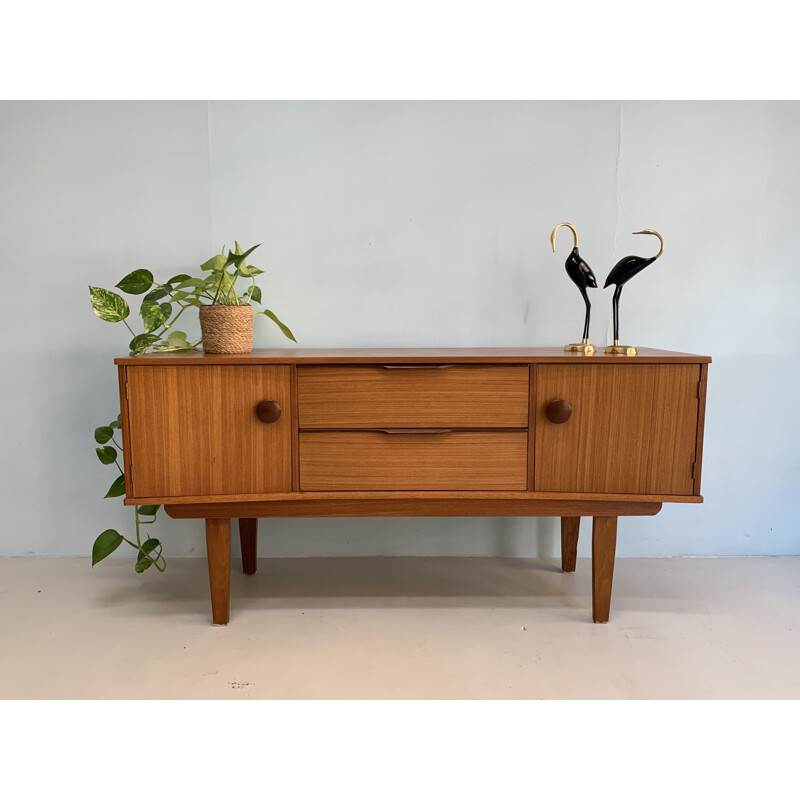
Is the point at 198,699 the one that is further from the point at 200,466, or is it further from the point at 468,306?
the point at 468,306

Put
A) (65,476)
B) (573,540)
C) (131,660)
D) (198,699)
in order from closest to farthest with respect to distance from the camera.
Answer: (198,699), (131,660), (573,540), (65,476)

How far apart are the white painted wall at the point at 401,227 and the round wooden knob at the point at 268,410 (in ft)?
1.92

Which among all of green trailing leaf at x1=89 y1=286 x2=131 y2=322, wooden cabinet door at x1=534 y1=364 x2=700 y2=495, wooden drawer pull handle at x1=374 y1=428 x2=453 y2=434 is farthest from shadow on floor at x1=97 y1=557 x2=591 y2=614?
green trailing leaf at x1=89 y1=286 x2=131 y2=322

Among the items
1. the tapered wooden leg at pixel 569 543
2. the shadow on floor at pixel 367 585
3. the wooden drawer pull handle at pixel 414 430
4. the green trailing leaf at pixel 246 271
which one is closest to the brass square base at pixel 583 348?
the wooden drawer pull handle at pixel 414 430

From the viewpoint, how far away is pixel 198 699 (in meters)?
1.33

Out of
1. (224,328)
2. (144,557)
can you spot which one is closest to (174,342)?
(224,328)

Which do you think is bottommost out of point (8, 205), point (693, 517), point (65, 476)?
point (693, 517)

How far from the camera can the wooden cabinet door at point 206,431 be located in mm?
1530

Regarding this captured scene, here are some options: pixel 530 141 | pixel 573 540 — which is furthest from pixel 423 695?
pixel 530 141

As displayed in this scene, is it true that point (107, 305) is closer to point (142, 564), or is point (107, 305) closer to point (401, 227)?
point (142, 564)

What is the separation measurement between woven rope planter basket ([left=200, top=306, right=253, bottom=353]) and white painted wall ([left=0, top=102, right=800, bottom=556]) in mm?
409

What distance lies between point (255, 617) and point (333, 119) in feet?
5.17

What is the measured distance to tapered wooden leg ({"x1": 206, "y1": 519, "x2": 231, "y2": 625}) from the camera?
1633 mm

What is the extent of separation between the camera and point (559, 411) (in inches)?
60.4
